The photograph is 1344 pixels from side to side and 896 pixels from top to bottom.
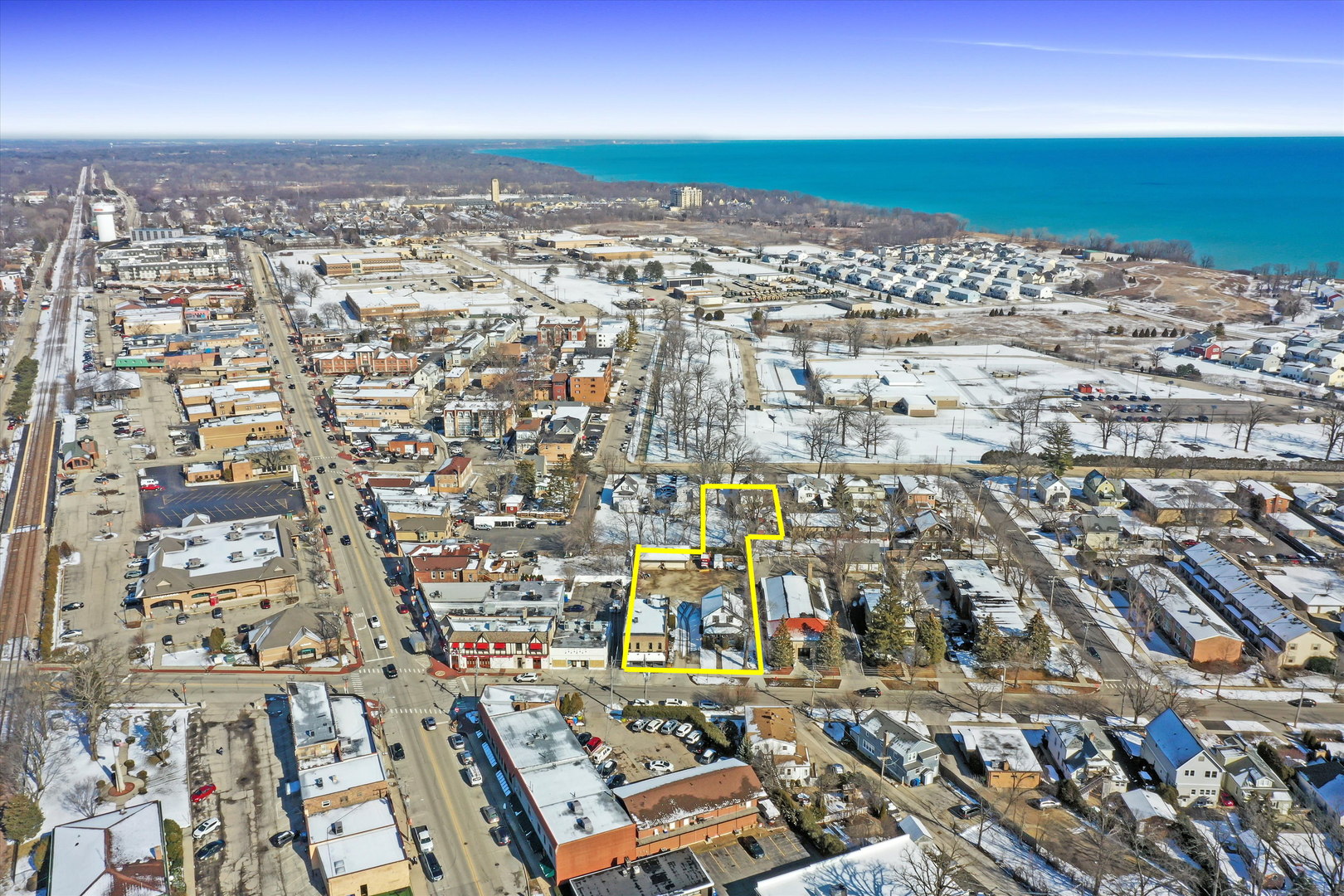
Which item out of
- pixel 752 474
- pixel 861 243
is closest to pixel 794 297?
pixel 861 243

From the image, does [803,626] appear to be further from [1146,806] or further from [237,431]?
[237,431]

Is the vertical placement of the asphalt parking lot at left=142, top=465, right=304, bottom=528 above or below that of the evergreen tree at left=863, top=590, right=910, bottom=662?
below

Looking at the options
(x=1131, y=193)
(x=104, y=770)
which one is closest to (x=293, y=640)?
(x=104, y=770)

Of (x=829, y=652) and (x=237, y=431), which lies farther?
(x=237, y=431)

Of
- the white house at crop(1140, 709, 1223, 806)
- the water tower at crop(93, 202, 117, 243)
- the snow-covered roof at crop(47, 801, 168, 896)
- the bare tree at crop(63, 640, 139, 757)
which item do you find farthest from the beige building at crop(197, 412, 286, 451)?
the water tower at crop(93, 202, 117, 243)

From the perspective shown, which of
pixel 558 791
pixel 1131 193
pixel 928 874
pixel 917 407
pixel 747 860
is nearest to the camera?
pixel 928 874

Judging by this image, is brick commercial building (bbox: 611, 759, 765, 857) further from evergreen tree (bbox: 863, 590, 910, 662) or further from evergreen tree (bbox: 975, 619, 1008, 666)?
evergreen tree (bbox: 975, 619, 1008, 666)

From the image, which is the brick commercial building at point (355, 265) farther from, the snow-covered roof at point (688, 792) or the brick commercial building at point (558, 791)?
the snow-covered roof at point (688, 792)
